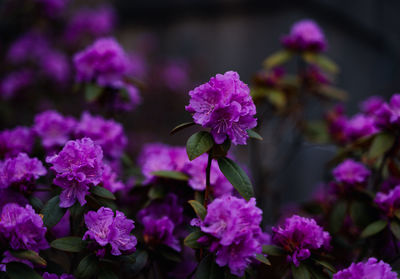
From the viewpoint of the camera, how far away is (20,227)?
1.02m

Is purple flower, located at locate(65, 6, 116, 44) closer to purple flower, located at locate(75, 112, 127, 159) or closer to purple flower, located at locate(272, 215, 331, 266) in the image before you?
purple flower, located at locate(75, 112, 127, 159)

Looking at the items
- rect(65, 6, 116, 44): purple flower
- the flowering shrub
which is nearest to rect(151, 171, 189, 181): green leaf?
the flowering shrub

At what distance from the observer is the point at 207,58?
3.97 m

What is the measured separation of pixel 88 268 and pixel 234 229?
1.30ft

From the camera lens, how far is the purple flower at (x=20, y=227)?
995mm

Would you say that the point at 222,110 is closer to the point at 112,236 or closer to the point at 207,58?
the point at 112,236

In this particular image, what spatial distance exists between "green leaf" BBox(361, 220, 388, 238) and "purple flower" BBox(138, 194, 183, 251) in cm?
58

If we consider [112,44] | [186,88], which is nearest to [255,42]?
[186,88]

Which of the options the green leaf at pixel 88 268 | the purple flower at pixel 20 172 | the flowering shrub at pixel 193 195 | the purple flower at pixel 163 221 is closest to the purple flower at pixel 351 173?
the flowering shrub at pixel 193 195

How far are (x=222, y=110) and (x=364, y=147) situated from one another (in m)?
0.74

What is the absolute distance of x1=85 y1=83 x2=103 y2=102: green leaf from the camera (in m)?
1.59

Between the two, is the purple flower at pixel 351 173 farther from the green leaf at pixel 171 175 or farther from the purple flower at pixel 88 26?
the purple flower at pixel 88 26

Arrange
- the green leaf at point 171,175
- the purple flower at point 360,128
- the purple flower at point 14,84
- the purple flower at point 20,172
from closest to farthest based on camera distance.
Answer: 1. the purple flower at point 20,172
2. the green leaf at point 171,175
3. the purple flower at point 360,128
4. the purple flower at point 14,84

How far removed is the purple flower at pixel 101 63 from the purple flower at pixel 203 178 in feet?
1.73
